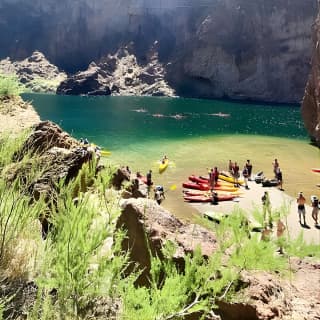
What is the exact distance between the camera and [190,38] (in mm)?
136250

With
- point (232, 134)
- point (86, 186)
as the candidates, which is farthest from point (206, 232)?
point (232, 134)

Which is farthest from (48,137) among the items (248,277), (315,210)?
(315,210)

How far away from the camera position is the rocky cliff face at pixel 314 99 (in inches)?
1780

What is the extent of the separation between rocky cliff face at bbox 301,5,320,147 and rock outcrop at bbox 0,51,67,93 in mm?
102102

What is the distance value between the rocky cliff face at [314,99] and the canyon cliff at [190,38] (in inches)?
2659

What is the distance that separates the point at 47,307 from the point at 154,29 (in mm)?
153958

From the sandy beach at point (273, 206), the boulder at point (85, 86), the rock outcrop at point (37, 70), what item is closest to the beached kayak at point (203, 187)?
the sandy beach at point (273, 206)

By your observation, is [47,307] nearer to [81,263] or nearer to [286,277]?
[81,263]

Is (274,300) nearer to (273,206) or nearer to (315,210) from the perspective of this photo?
(315,210)

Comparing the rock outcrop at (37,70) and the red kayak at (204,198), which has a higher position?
the rock outcrop at (37,70)

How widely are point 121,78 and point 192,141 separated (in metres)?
94.8

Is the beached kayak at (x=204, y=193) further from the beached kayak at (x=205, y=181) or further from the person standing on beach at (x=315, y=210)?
the person standing on beach at (x=315, y=210)

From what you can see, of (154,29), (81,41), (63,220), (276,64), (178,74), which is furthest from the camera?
(81,41)

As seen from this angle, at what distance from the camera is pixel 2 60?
516ft
